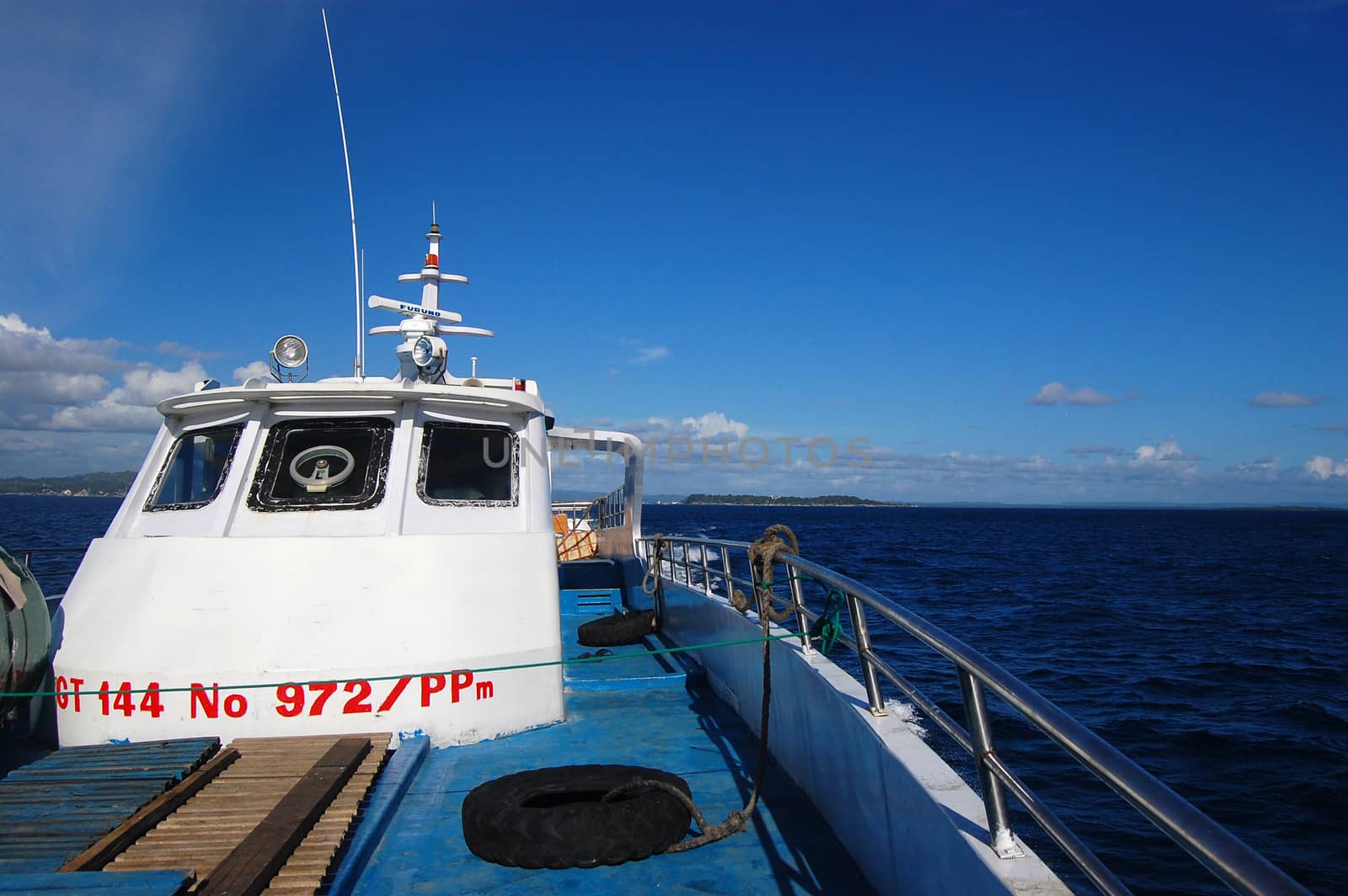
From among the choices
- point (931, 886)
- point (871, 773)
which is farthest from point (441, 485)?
point (931, 886)

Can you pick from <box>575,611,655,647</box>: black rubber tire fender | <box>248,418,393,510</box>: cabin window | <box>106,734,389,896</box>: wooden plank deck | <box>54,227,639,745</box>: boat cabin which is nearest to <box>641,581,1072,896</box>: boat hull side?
<box>54,227,639,745</box>: boat cabin

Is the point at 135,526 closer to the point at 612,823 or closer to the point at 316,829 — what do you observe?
the point at 316,829

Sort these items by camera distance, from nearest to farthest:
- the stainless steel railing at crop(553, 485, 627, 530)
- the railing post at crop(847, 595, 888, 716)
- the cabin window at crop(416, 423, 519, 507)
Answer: the railing post at crop(847, 595, 888, 716) < the cabin window at crop(416, 423, 519, 507) < the stainless steel railing at crop(553, 485, 627, 530)

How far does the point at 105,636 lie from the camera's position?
19.1ft

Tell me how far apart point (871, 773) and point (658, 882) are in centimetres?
121

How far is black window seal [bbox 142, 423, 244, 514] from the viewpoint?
675 centimetres

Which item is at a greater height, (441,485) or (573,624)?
(441,485)

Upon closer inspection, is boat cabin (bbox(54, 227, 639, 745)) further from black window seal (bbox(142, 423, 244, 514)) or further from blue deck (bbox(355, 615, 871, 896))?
blue deck (bbox(355, 615, 871, 896))

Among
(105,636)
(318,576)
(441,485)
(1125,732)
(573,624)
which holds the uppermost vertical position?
(441,485)

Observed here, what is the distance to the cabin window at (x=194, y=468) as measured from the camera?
277 inches

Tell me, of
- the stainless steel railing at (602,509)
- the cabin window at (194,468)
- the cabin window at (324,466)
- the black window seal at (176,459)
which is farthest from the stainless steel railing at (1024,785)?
the stainless steel railing at (602,509)

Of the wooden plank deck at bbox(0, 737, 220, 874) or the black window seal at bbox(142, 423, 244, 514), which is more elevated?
the black window seal at bbox(142, 423, 244, 514)

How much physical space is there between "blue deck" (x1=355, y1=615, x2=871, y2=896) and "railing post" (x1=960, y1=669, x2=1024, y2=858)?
1525mm

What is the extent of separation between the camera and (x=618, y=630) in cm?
1102
